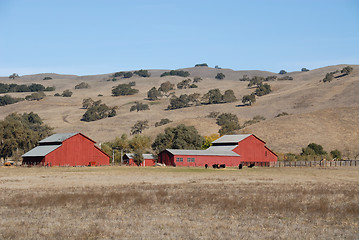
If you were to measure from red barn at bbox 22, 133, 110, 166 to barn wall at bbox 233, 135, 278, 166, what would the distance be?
24846mm

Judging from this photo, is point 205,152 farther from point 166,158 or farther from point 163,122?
point 163,122

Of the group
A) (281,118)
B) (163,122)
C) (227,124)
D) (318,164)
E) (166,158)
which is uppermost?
(281,118)

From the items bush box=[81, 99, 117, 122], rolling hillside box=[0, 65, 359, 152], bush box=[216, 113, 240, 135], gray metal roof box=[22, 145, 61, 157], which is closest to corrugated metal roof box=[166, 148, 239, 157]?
gray metal roof box=[22, 145, 61, 157]

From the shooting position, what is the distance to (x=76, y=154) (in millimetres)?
85188

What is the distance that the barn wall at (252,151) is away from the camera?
9579cm

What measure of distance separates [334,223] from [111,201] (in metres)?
11.7

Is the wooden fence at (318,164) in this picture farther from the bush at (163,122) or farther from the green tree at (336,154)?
the bush at (163,122)

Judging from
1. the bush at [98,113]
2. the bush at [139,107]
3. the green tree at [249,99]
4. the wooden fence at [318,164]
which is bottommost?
the wooden fence at [318,164]

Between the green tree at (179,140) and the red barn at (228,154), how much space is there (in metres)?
4.01

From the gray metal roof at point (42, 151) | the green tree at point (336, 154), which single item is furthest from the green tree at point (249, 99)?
the gray metal roof at point (42, 151)

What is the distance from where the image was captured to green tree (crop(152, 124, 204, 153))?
102 metres

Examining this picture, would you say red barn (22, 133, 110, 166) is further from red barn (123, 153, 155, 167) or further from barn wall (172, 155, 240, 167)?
barn wall (172, 155, 240, 167)

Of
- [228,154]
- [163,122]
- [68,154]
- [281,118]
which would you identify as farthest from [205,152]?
[163,122]

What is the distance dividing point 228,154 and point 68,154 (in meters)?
27.6
